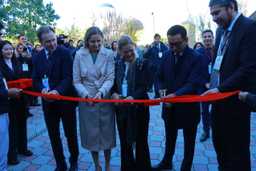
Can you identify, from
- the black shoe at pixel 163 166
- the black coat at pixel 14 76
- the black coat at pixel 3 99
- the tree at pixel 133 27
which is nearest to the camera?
the black coat at pixel 3 99

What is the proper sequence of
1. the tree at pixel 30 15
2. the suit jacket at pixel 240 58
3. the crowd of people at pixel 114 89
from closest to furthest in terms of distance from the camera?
1. the suit jacket at pixel 240 58
2. the crowd of people at pixel 114 89
3. the tree at pixel 30 15

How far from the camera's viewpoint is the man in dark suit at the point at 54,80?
4367 mm

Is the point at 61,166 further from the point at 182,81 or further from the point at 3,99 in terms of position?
the point at 182,81

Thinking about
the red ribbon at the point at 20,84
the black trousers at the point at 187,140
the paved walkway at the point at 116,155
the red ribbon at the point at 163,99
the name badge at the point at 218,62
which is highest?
the name badge at the point at 218,62

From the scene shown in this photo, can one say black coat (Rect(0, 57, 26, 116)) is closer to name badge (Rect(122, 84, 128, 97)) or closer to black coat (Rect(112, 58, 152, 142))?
black coat (Rect(112, 58, 152, 142))

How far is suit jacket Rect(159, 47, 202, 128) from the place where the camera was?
424cm

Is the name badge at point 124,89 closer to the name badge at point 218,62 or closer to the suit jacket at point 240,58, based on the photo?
the name badge at point 218,62

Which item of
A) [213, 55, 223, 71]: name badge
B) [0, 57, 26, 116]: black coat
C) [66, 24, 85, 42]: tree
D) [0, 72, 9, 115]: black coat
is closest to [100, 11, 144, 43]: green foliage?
[66, 24, 85, 42]: tree

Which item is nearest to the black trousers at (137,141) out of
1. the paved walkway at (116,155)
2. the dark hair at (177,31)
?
the paved walkway at (116,155)

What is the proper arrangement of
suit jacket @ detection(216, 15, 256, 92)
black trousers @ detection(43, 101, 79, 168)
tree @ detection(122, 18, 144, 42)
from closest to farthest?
suit jacket @ detection(216, 15, 256, 92)
black trousers @ detection(43, 101, 79, 168)
tree @ detection(122, 18, 144, 42)

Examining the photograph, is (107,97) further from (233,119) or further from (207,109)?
(207,109)

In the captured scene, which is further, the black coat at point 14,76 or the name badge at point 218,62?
the black coat at point 14,76

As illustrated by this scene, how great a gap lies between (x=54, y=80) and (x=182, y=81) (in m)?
1.78

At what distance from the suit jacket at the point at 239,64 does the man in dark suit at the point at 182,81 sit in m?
0.89
